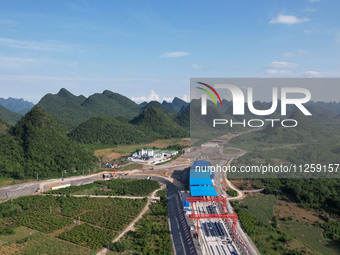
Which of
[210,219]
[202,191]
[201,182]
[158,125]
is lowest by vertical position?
[210,219]

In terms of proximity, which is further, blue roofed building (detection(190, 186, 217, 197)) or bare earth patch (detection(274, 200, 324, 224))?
blue roofed building (detection(190, 186, 217, 197))

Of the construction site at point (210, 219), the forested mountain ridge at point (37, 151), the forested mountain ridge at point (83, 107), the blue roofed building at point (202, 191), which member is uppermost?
the forested mountain ridge at point (83, 107)

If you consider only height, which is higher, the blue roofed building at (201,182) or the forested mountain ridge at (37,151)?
the forested mountain ridge at (37,151)

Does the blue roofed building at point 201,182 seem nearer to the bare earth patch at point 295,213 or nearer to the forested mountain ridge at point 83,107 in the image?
the bare earth patch at point 295,213

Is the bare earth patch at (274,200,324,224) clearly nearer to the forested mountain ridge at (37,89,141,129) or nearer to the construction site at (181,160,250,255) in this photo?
the construction site at (181,160,250,255)

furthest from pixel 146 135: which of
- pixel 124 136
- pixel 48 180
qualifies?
pixel 48 180

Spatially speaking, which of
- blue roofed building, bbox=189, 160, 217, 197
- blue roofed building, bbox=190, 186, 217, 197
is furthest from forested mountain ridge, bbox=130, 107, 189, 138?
blue roofed building, bbox=190, 186, 217, 197

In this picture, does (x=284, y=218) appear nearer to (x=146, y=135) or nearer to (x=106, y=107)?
(x=146, y=135)

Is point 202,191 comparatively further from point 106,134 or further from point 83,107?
point 83,107

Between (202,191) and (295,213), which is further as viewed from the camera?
(202,191)

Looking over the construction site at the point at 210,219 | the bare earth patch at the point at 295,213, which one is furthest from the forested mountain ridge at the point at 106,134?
the bare earth patch at the point at 295,213

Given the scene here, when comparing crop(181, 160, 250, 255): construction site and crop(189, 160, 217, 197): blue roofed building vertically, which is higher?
crop(189, 160, 217, 197): blue roofed building

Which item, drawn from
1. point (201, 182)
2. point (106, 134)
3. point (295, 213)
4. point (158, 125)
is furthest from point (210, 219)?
point (158, 125)
